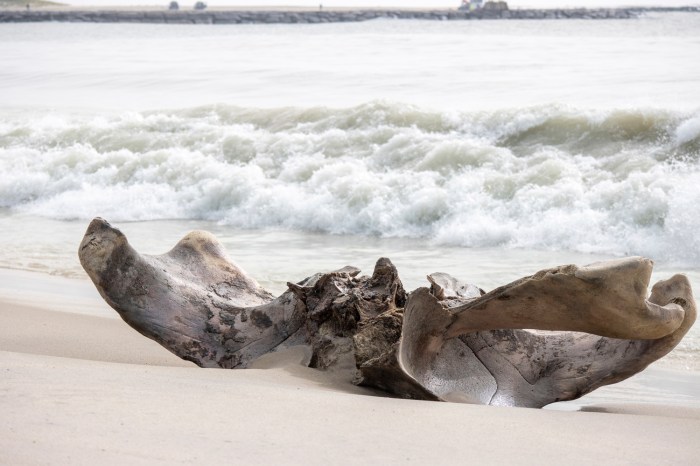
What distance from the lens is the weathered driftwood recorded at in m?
2.80

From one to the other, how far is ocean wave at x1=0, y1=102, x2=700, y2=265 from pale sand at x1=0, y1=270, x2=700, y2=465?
4153mm

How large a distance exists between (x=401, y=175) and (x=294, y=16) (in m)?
56.6

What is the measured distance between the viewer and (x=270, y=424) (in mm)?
2334

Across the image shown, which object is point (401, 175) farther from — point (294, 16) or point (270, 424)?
point (294, 16)

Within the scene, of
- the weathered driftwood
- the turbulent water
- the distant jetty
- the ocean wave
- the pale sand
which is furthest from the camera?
the distant jetty

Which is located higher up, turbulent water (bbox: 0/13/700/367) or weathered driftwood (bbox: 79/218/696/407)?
weathered driftwood (bbox: 79/218/696/407)

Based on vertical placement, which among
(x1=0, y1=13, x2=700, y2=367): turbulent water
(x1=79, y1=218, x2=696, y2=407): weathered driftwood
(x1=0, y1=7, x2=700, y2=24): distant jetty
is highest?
(x1=79, y1=218, x2=696, y2=407): weathered driftwood

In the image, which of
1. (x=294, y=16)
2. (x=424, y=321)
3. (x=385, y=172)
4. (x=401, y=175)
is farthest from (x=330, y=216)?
(x=294, y=16)

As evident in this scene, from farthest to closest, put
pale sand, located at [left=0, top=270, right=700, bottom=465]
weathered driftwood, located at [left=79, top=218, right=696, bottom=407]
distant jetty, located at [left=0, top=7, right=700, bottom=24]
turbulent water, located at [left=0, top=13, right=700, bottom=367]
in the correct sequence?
distant jetty, located at [left=0, top=7, right=700, bottom=24], turbulent water, located at [left=0, top=13, right=700, bottom=367], weathered driftwood, located at [left=79, top=218, right=696, bottom=407], pale sand, located at [left=0, top=270, right=700, bottom=465]

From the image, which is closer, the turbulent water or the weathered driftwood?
the weathered driftwood

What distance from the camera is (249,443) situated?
7.14 ft

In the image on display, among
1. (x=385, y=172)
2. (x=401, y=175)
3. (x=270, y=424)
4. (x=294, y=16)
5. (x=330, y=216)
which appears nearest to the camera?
(x=270, y=424)

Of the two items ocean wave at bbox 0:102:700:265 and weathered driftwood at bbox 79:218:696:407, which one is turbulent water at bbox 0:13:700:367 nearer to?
ocean wave at bbox 0:102:700:265

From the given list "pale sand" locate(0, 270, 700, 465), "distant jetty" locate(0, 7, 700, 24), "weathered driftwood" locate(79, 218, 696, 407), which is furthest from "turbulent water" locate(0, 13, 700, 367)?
"distant jetty" locate(0, 7, 700, 24)
